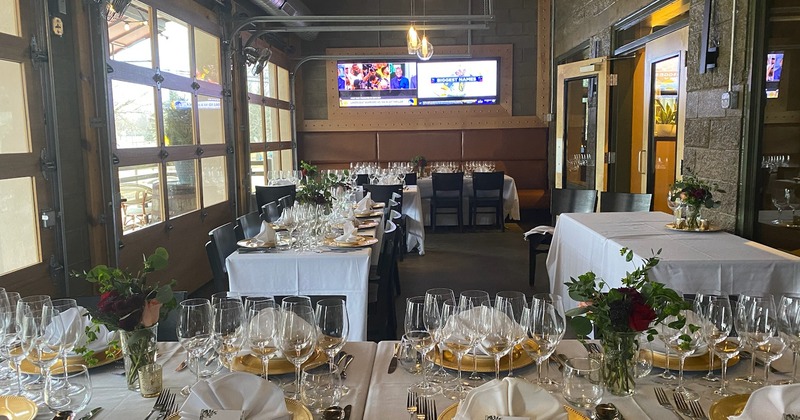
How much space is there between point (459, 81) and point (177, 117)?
6.15 meters

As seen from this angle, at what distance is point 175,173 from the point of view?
5609mm

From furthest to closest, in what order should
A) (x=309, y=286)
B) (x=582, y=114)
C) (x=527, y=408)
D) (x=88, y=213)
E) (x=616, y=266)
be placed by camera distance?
(x=582, y=114) < (x=88, y=213) < (x=309, y=286) < (x=616, y=266) < (x=527, y=408)

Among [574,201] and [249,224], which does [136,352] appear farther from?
[574,201]

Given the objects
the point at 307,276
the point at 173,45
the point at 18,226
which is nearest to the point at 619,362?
the point at 307,276

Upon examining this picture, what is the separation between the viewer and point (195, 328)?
5.29 ft

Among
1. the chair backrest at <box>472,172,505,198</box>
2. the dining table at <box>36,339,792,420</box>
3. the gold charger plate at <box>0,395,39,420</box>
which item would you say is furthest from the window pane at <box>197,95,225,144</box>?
the gold charger plate at <box>0,395,39,420</box>

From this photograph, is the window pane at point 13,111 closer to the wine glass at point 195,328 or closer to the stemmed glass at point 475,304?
the wine glass at point 195,328

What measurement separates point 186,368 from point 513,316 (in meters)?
0.97

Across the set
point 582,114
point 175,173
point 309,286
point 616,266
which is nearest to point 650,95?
point 582,114

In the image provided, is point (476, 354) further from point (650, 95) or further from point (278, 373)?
point (650, 95)

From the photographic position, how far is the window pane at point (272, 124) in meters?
9.17

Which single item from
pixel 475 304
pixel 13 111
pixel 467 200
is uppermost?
pixel 13 111

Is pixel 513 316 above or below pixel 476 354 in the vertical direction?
above

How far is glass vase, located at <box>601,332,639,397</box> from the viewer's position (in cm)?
151
